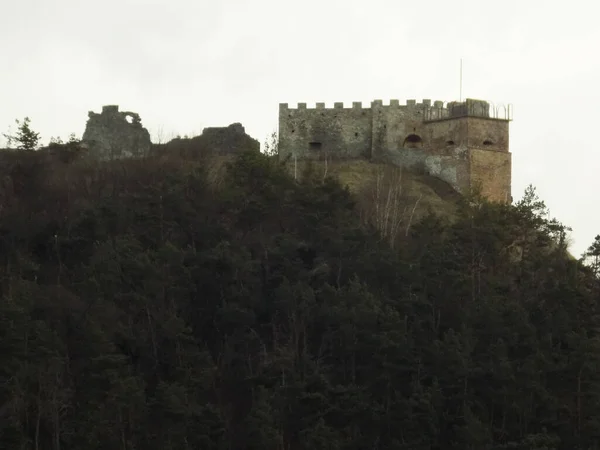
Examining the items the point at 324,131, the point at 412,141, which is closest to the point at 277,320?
the point at 324,131

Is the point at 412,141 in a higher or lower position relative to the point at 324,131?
lower

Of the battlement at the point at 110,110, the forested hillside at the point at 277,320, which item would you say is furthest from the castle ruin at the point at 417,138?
the battlement at the point at 110,110

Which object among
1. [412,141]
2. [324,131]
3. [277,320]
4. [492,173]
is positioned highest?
[324,131]

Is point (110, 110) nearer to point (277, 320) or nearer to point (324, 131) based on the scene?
point (324, 131)

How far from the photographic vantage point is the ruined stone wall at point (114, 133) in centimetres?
4794

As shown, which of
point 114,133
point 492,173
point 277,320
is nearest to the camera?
point 277,320

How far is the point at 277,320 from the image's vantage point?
1483 inches

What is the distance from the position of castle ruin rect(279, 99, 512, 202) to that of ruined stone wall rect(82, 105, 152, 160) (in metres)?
5.45

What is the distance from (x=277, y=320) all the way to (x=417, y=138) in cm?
1343

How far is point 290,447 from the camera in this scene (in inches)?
1309

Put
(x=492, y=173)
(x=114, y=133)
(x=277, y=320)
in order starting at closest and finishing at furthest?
1. (x=277, y=320)
2. (x=492, y=173)
3. (x=114, y=133)

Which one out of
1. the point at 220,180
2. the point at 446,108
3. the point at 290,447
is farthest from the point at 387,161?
the point at 290,447

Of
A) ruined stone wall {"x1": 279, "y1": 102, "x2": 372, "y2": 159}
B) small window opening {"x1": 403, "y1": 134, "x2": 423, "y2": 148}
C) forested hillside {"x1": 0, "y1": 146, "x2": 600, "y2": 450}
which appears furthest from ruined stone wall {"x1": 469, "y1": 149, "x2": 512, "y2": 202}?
ruined stone wall {"x1": 279, "y1": 102, "x2": 372, "y2": 159}

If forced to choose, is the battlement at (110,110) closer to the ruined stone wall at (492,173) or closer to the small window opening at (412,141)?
the small window opening at (412,141)
